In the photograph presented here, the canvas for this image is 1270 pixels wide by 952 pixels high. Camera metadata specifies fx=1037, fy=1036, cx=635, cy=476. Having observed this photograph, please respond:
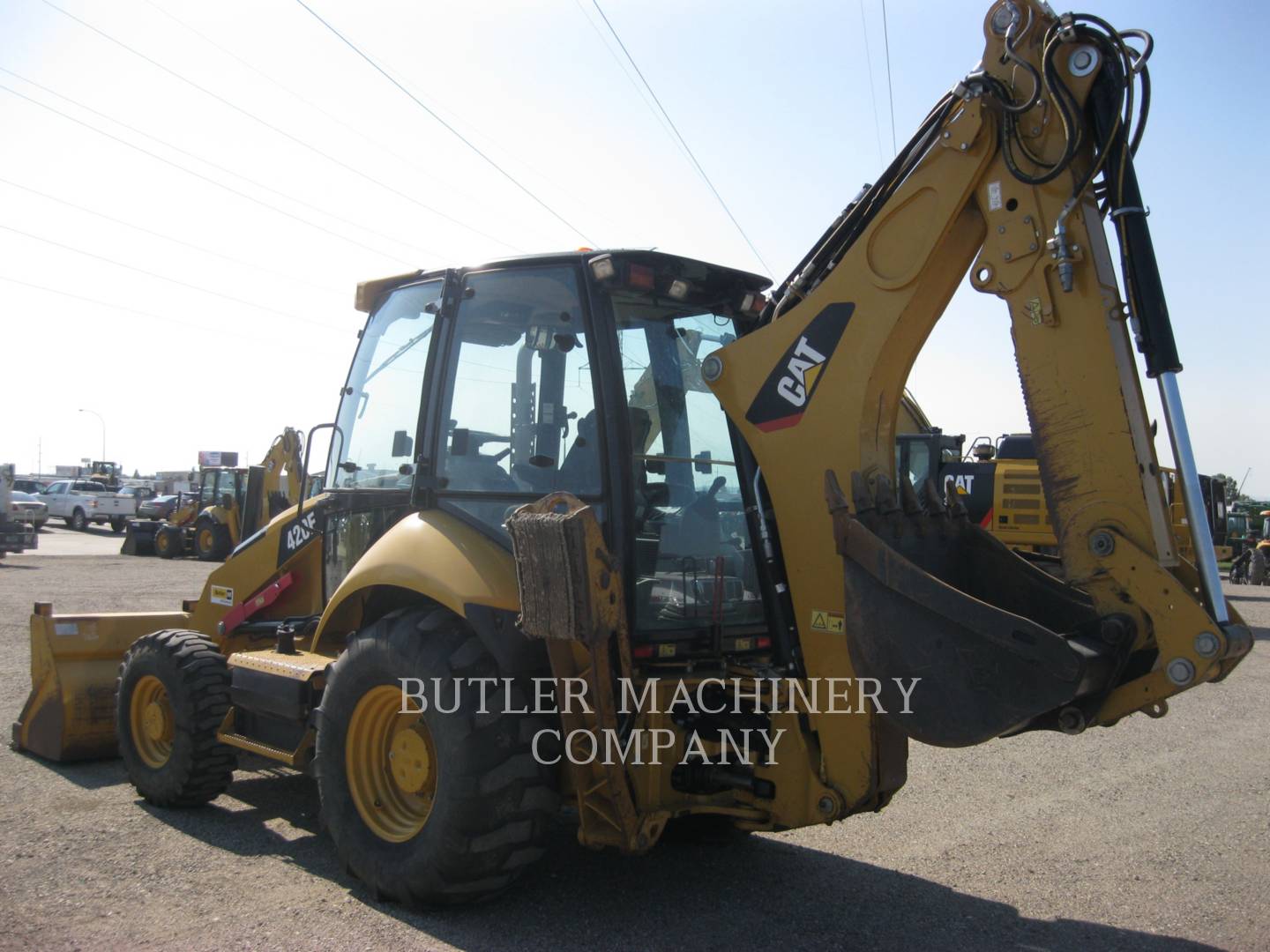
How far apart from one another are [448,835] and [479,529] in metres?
1.28

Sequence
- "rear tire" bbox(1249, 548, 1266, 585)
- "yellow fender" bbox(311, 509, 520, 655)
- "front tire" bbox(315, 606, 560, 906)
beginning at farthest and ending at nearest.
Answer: "rear tire" bbox(1249, 548, 1266, 585) → "yellow fender" bbox(311, 509, 520, 655) → "front tire" bbox(315, 606, 560, 906)

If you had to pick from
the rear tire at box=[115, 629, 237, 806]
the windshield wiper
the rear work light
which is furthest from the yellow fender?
the rear work light

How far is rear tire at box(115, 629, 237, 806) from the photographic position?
17.8ft

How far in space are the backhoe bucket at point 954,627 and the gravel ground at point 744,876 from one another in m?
1.13

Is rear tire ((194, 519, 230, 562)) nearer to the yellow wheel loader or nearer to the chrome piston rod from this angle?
the yellow wheel loader

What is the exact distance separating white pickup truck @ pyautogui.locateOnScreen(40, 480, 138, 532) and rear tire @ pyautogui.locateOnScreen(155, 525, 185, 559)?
536 inches

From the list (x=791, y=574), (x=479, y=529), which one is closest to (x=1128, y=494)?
(x=791, y=574)

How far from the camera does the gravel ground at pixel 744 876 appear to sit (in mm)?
3980

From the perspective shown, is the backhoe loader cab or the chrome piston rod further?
the backhoe loader cab

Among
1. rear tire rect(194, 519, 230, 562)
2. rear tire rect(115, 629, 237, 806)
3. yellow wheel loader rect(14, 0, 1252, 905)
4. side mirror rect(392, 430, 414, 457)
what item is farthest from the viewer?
rear tire rect(194, 519, 230, 562)

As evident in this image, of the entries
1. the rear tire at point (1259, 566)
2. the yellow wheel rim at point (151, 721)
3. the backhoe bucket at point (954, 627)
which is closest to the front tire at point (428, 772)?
the backhoe bucket at point (954, 627)

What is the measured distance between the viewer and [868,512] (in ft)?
12.4

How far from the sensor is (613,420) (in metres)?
4.29

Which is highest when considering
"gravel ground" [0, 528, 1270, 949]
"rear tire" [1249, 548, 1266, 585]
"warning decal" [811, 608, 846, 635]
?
"warning decal" [811, 608, 846, 635]
